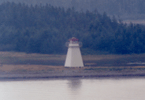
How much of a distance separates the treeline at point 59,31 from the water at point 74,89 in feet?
33.7

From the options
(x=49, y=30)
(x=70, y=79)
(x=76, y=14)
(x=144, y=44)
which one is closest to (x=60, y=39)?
(x=49, y=30)

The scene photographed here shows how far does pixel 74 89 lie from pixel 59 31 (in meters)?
17.1

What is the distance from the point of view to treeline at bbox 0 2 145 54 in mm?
22781

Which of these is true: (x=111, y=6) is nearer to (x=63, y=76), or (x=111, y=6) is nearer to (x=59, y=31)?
(x=59, y=31)

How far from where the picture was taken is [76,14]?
32.3 metres

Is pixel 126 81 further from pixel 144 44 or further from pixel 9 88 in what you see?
pixel 144 44

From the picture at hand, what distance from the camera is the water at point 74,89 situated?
29.0 ft

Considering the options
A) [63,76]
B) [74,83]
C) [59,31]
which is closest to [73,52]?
[63,76]

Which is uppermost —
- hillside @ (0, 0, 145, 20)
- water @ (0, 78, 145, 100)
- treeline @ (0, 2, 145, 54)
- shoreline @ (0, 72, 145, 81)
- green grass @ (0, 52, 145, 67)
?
hillside @ (0, 0, 145, 20)

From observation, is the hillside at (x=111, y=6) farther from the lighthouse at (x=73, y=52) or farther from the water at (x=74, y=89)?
the water at (x=74, y=89)

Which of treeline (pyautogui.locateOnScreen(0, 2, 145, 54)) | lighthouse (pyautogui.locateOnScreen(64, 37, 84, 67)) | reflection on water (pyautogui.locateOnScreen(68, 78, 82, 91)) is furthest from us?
treeline (pyautogui.locateOnScreen(0, 2, 145, 54))

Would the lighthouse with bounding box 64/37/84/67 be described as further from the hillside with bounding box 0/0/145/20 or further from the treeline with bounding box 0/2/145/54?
the hillside with bounding box 0/0/145/20

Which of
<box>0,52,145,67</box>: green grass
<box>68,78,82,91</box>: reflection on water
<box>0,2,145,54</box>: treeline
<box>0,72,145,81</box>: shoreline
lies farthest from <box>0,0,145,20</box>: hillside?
<box>68,78,82,91</box>: reflection on water

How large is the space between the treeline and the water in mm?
10270
